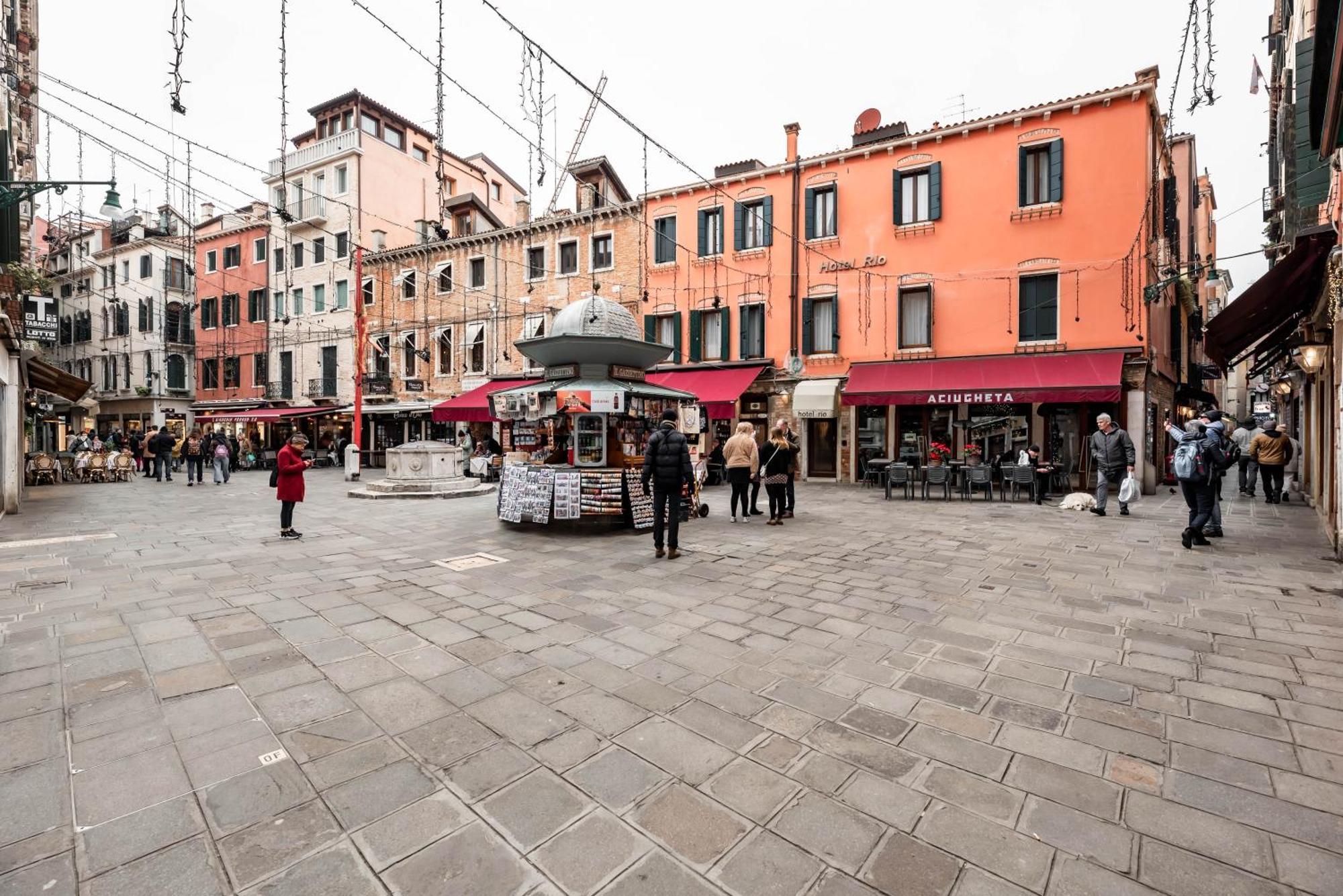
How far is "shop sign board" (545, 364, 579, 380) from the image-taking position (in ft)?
33.0

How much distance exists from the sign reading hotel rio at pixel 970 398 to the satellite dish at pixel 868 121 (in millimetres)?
8990

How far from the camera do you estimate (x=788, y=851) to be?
2.18 meters

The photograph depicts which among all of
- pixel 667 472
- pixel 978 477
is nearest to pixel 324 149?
pixel 667 472

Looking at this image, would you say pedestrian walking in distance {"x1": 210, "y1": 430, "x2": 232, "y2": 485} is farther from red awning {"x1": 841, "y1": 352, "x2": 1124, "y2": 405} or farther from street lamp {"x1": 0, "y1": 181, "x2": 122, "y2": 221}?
red awning {"x1": 841, "y1": 352, "x2": 1124, "y2": 405}

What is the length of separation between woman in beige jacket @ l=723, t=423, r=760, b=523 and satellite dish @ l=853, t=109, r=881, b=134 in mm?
13653

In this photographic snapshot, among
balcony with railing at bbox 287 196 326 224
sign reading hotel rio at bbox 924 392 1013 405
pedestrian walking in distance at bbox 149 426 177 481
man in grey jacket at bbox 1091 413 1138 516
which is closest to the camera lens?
man in grey jacket at bbox 1091 413 1138 516

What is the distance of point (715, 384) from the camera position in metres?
18.6

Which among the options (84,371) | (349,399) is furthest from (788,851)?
(84,371)

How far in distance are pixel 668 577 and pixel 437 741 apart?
3.48 metres

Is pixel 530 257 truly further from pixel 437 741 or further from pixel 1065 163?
pixel 437 741

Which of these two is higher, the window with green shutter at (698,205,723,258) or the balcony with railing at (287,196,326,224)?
the balcony with railing at (287,196,326,224)

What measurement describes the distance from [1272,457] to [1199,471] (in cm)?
750

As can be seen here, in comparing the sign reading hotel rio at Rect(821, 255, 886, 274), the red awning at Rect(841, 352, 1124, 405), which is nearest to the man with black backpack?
the red awning at Rect(841, 352, 1124, 405)

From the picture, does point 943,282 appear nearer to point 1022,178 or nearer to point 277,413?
point 1022,178
